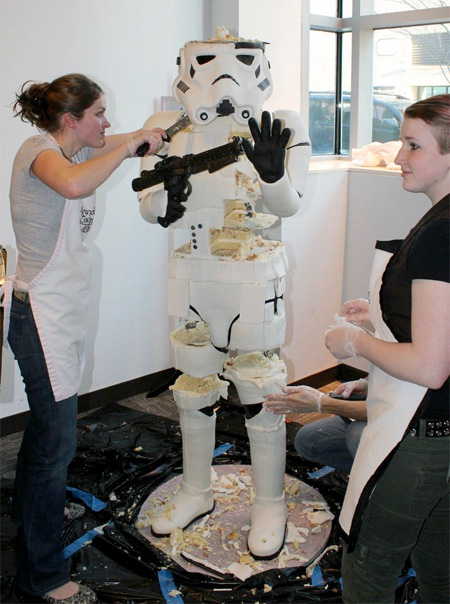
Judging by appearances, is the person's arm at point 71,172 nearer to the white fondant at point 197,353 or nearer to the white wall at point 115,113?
the white fondant at point 197,353

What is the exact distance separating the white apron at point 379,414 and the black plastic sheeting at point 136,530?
0.87 meters

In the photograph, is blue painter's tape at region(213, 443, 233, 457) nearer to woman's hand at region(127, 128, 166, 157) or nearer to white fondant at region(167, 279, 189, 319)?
white fondant at region(167, 279, 189, 319)

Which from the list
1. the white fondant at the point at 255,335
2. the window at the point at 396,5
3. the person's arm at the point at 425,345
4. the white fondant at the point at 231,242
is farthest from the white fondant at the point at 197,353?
the window at the point at 396,5

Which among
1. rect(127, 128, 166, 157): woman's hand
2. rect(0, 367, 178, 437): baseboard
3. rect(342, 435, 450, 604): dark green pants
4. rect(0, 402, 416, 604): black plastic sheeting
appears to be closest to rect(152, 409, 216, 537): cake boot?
rect(0, 402, 416, 604): black plastic sheeting

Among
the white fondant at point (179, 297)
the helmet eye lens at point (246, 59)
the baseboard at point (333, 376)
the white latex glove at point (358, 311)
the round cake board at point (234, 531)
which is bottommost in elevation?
the round cake board at point (234, 531)

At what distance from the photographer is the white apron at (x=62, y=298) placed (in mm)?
2096

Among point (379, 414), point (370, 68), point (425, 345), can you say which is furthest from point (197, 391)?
point (370, 68)

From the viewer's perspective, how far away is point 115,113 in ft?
11.6

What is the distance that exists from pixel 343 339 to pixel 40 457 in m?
1.09

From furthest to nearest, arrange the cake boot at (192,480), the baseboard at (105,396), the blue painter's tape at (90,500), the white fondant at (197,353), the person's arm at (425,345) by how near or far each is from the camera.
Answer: the baseboard at (105,396) → the blue painter's tape at (90,500) → the cake boot at (192,480) → the white fondant at (197,353) → the person's arm at (425,345)

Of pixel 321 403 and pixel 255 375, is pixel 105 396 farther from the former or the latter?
pixel 321 403

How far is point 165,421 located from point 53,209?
172 centimetres

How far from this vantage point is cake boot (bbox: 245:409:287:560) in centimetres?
246

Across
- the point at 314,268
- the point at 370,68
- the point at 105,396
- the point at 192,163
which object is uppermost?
the point at 370,68
